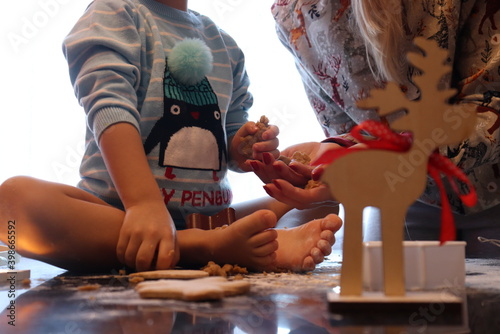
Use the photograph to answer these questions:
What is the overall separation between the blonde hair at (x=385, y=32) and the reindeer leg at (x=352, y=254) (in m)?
0.72

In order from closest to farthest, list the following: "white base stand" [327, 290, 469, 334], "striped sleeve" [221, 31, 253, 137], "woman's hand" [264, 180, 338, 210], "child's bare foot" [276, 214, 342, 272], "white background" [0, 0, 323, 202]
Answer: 1. "white base stand" [327, 290, 469, 334]
2. "child's bare foot" [276, 214, 342, 272]
3. "woman's hand" [264, 180, 338, 210]
4. "striped sleeve" [221, 31, 253, 137]
5. "white background" [0, 0, 323, 202]

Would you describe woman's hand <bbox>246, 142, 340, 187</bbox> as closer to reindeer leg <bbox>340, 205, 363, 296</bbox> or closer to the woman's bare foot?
the woman's bare foot

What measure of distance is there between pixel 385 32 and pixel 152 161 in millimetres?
539

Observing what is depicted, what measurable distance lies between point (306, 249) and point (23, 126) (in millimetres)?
1403

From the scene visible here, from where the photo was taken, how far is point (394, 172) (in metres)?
0.49

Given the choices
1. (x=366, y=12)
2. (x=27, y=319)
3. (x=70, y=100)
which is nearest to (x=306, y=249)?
(x=27, y=319)

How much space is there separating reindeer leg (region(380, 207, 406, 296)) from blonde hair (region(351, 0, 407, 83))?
0.72m

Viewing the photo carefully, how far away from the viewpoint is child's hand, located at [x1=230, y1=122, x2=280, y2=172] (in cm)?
104

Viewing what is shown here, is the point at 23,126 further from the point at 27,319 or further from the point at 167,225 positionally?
the point at 27,319

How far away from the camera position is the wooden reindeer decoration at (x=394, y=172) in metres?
0.49

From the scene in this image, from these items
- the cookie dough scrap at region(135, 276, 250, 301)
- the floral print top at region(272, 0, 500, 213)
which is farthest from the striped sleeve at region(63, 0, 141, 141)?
the floral print top at region(272, 0, 500, 213)

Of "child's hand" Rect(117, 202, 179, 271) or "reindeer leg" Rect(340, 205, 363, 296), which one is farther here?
"child's hand" Rect(117, 202, 179, 271)

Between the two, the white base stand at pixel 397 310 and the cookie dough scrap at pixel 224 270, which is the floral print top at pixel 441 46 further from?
the white base stand at pixel 397 310

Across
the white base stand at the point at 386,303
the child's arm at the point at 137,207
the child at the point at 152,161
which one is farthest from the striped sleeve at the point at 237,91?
the white base stand at the point at 386,303
